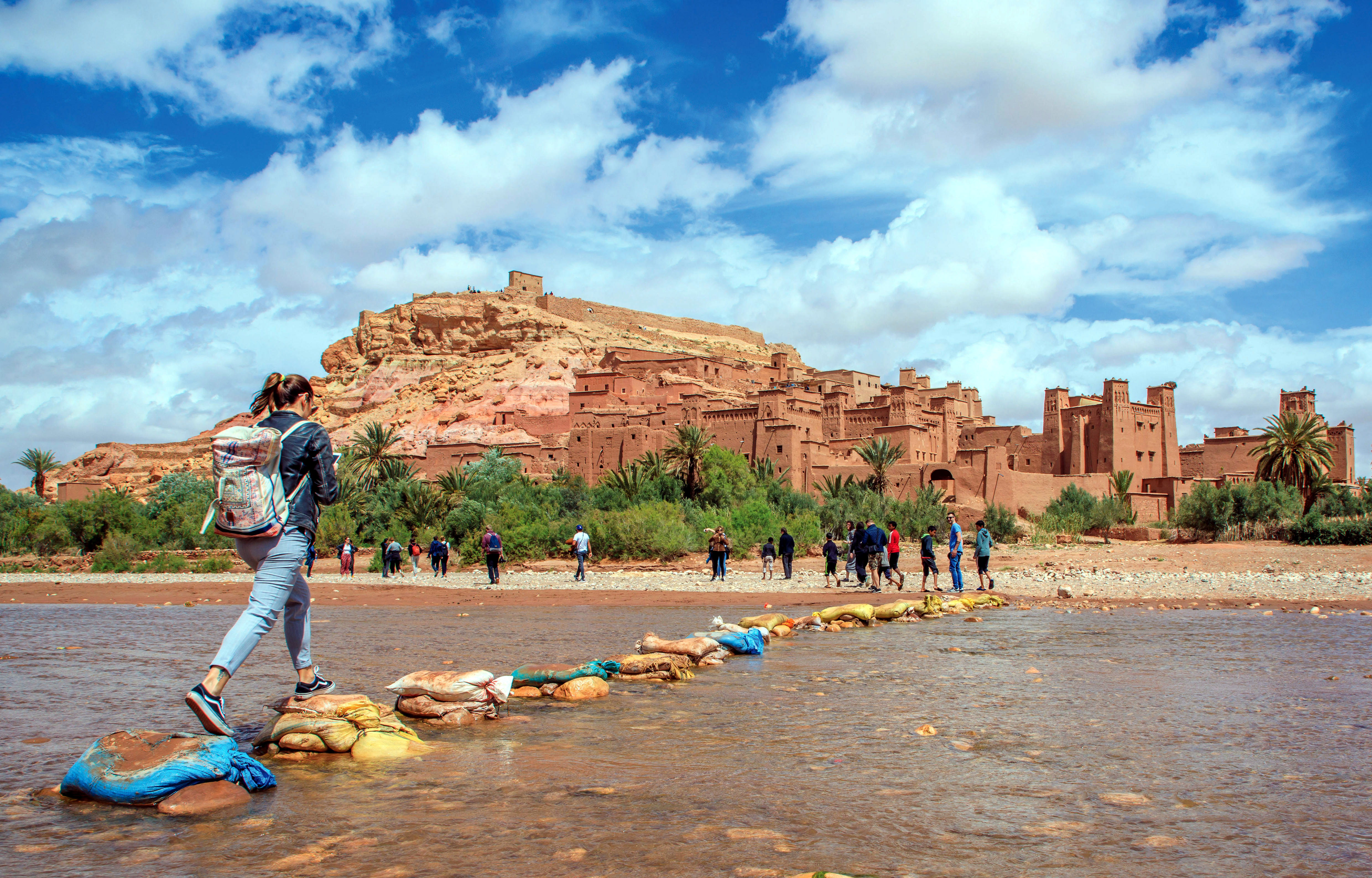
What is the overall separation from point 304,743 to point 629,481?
102 feet

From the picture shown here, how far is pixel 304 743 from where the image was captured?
4.65 m

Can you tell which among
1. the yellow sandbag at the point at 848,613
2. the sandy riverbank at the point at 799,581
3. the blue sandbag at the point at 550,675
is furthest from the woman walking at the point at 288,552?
the sandy riverbank at the point at 799,581

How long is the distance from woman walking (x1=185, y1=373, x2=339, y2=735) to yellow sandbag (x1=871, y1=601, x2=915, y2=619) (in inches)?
340

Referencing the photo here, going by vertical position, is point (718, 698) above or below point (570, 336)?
below

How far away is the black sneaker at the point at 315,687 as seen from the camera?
16.7ft

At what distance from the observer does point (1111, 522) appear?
38.6m

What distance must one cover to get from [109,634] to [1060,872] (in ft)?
35.2

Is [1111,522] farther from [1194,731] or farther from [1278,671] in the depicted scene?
[1194,731]

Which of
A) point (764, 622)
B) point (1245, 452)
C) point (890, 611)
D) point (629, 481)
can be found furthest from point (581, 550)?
point (1245, 452)

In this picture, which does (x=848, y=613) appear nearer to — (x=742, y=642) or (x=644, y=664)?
(x=742, y=642)

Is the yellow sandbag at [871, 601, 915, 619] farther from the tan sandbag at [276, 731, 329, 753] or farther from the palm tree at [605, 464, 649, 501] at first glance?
the palm tree at [605, 464, 649, 501]

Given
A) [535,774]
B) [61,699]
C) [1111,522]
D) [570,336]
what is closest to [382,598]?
[61,699]

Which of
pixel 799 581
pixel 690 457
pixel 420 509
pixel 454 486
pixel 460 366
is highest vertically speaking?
pixel 460 366

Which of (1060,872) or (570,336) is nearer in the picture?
(1060,872)
